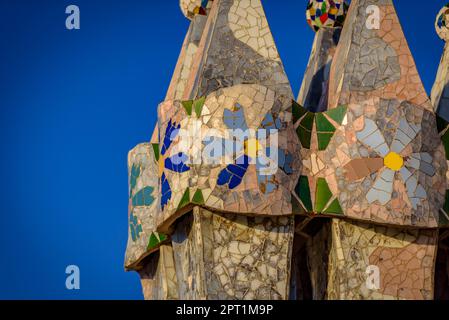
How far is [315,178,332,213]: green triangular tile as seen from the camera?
1666cm

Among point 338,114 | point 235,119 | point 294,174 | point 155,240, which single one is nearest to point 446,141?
point 338,114

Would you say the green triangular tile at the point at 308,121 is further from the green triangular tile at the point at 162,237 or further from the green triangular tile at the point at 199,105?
the green triangular tile at the point at 162,237

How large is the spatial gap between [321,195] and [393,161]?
982 mm

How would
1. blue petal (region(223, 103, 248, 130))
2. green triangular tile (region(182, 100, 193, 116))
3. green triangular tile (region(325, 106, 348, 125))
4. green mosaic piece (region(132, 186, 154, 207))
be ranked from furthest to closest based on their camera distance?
green mosaic piece (region(132, 186, 154, 207))
green triangular tile (region(325, 106, 348, 125))
green triangular tile (region(182, 100, 193, 116))
blue petal (region(223, 103, 248, 130))

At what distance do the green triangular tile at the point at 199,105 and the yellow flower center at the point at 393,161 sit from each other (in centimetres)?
236

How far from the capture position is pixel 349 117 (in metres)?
16.9

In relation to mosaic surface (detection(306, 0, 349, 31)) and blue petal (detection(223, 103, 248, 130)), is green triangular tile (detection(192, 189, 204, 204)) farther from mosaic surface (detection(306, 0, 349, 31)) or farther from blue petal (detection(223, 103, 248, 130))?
mosaic surface (detection(306, 0, 349, 31))

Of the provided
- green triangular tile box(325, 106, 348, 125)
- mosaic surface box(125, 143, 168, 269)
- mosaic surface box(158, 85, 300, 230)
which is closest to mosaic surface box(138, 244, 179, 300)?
mosaic surface box(125, 143, 168, 269)

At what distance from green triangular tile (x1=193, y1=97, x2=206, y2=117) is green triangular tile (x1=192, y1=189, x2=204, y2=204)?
1.03m

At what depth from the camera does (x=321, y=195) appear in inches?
658

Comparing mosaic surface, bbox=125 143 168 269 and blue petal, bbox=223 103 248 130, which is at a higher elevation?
blue petal, bbox=223 103 248 130

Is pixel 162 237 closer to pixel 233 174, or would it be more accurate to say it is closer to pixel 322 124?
pixel 233 174
